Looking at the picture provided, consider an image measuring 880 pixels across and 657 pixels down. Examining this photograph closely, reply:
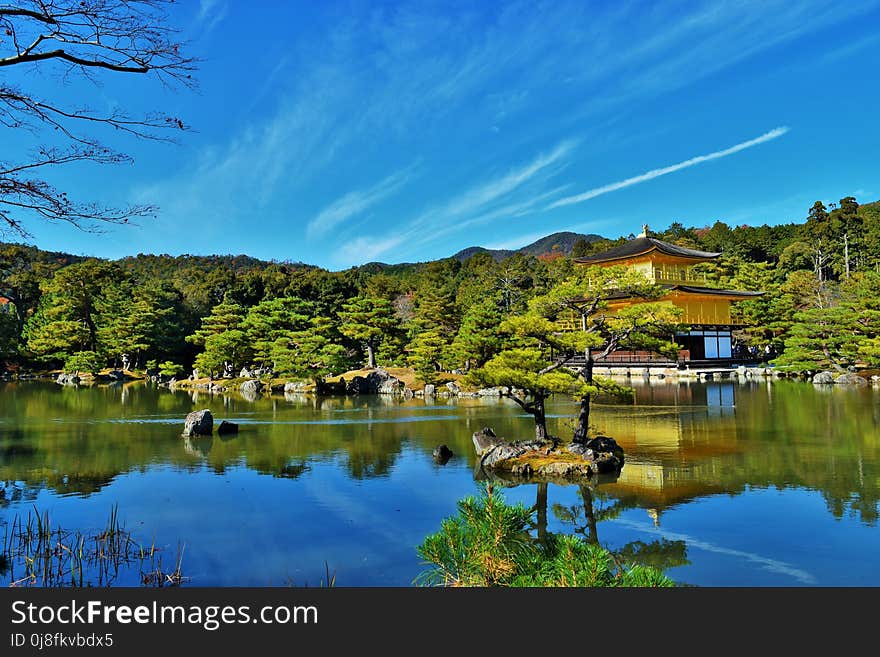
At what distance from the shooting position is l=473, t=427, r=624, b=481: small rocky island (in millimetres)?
9297

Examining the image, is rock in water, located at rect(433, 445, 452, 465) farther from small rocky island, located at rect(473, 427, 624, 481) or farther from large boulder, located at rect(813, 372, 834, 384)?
large boulder, located at rect(813, 372, 834, 384)

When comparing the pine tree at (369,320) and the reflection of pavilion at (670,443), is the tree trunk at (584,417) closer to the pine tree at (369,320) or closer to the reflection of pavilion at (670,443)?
the reflection of pavilion at (670,443)

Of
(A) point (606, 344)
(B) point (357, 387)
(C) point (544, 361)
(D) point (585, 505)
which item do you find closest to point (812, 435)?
(A) point (606, 344)

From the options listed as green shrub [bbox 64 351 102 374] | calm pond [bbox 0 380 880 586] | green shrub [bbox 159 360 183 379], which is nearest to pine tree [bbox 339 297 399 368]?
green shrub [bbox 159 360 183 379]

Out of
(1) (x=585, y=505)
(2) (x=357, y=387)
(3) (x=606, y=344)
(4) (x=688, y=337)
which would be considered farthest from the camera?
(4) (x=688, y=337)

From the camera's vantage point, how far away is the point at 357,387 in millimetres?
25047

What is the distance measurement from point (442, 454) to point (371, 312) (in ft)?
58.1

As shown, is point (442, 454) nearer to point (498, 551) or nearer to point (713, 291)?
point (498, 551)

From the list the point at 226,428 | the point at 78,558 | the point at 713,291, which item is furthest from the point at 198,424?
the point at 713,291

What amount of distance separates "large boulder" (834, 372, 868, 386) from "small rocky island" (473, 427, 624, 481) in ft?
56.0

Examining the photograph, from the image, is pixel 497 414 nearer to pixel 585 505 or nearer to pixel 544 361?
pixel 544 361

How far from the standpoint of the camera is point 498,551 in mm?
3342

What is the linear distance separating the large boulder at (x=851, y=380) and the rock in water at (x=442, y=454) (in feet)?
62.0
